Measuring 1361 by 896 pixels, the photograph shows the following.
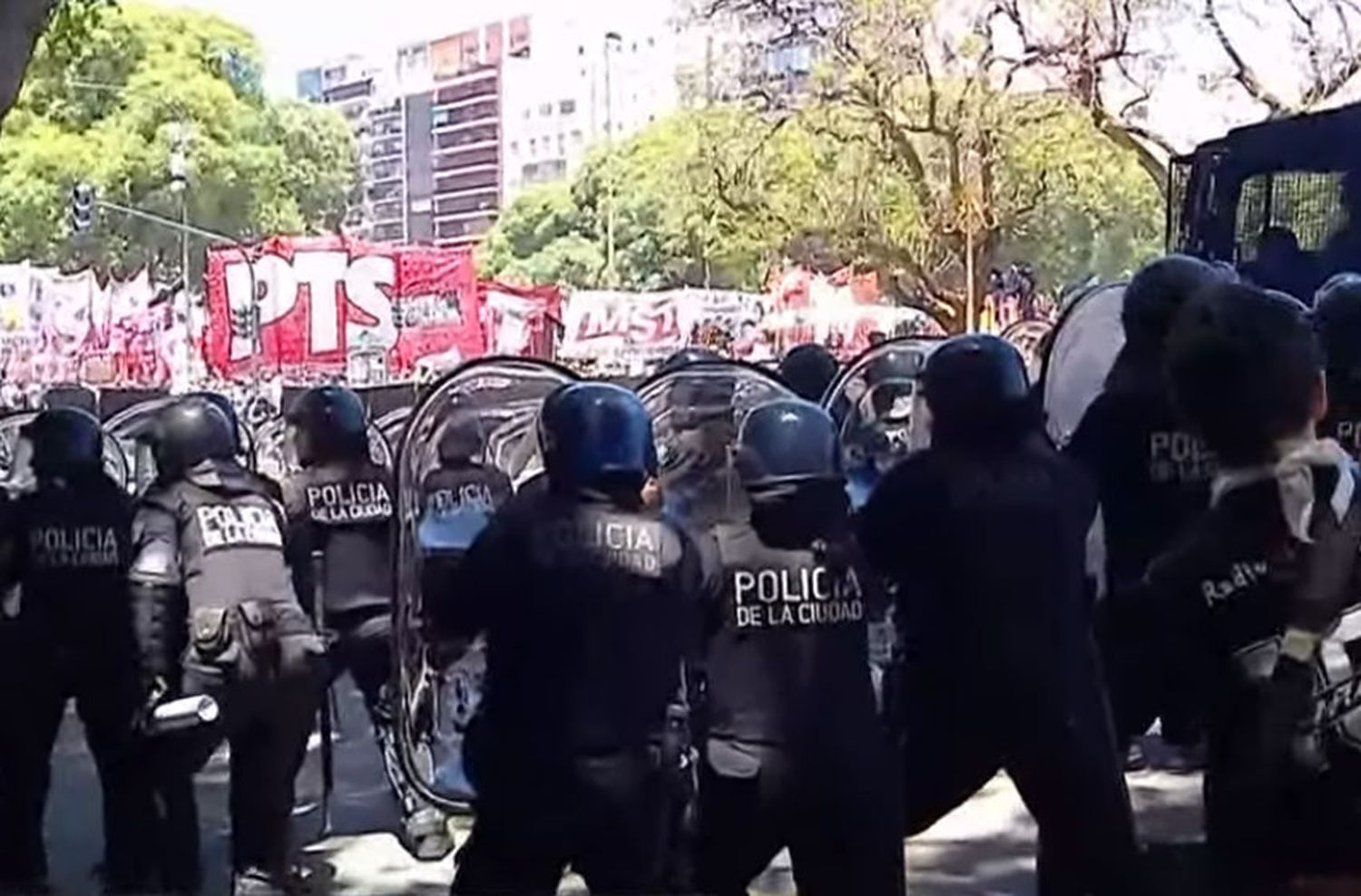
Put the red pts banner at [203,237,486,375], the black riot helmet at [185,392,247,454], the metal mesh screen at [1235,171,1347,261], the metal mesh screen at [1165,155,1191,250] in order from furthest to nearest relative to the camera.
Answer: the red pts banner at [203,237,486,375]
the metal mesh screen at [1165,155,1191,250]
the metal mesh screen at [1235,171,1347,261]
the black riot helmet at [185,392,247,454]

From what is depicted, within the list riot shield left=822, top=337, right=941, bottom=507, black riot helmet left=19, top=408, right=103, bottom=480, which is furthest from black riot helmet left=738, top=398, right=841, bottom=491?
riot shield left=822, top=337, right=941, bottom=507

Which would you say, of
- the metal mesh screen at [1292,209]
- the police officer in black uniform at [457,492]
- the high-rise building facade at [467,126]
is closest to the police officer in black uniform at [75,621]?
the police officer in black uniform at [457,492]

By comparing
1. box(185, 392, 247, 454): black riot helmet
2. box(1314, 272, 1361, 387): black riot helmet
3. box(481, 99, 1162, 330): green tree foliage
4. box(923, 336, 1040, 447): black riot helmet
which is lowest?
box(185, 392, 247, 454): black riot helmet

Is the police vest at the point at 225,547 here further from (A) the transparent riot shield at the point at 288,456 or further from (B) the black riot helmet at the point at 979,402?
(B) the black riot helmet at the point at 979,402

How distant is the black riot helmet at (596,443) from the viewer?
475 centimetres

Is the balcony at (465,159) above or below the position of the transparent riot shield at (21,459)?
above

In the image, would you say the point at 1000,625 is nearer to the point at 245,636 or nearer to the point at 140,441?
the point at 245,636

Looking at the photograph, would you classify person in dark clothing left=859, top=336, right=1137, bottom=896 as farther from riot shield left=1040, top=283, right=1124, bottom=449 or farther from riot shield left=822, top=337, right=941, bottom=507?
riot shield left=822, top=337, right=941, bottom=507

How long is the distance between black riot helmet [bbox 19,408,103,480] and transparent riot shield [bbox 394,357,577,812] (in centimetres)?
98

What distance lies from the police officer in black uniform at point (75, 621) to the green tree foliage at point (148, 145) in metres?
38.6

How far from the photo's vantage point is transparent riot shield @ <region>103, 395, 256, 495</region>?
7348 mm

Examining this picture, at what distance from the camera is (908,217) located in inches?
1318

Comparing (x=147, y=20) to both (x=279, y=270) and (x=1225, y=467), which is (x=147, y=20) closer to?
(x=279, y=270)

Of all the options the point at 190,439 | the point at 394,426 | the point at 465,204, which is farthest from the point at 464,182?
the point at 190,439
